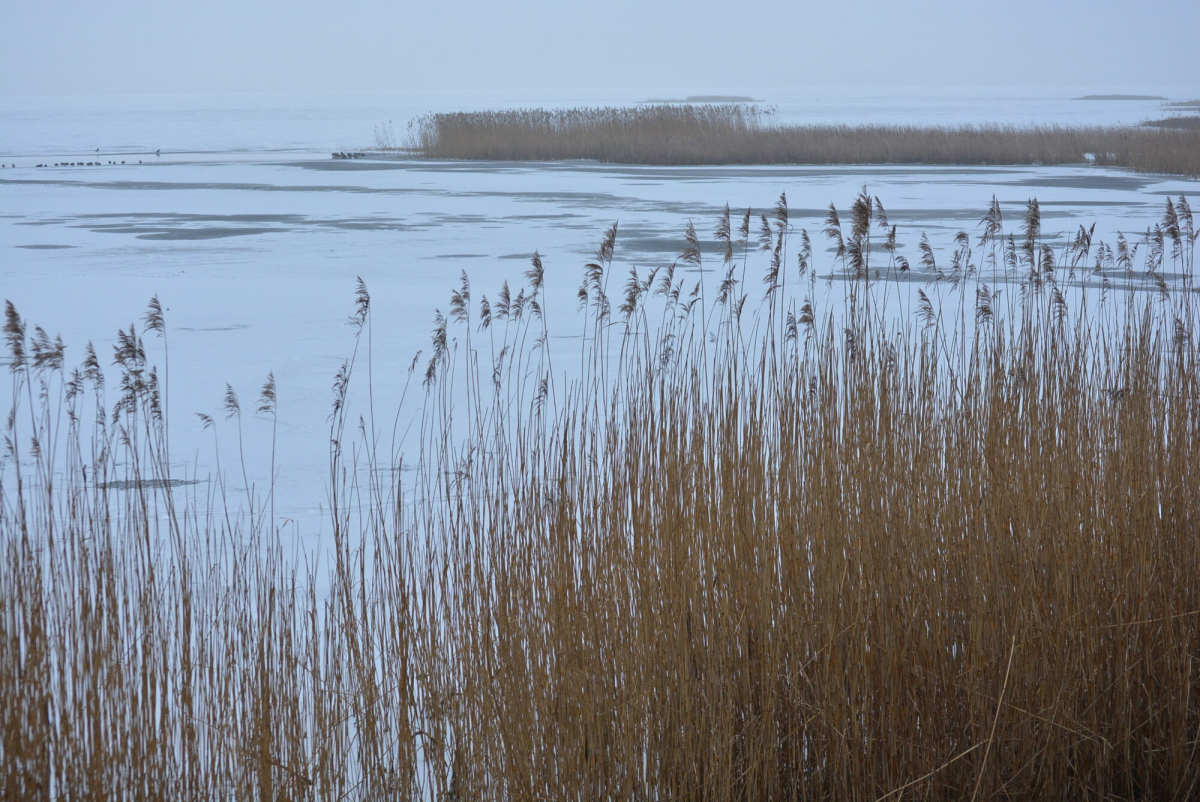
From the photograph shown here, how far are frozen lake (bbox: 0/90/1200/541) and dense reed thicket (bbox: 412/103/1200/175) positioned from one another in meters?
1.73

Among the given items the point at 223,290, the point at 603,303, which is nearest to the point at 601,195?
the point at 223,290

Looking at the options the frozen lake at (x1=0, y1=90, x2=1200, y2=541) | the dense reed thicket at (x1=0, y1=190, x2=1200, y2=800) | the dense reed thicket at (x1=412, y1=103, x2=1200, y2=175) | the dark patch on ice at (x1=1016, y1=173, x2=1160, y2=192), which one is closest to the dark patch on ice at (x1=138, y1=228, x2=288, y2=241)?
the frozen lake at (x1=0, y1=90, x2=1200, y2=541)

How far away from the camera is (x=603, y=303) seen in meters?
3.40

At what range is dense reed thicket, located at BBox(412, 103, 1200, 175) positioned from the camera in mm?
23297

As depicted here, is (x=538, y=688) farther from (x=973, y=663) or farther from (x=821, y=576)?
(x=973, y=663)

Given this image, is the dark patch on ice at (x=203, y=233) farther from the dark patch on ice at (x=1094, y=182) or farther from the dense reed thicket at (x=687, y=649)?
the dark patch on ice at (x=1094, y=182)

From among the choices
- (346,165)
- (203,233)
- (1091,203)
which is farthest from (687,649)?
(346,165)

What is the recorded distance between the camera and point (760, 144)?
25.0 metres

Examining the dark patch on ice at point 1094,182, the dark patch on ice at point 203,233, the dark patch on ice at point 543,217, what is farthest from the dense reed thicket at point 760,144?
the dark patch on ice at point 203,233

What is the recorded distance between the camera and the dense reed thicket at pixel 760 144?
2330cm

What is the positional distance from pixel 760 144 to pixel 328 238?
14576 millimetres

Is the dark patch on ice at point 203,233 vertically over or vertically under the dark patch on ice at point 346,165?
under

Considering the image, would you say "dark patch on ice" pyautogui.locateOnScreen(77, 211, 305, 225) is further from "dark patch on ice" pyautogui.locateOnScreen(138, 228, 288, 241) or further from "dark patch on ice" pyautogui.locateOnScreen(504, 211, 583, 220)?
"dark patch on ice" pyautogui.locateOnScreen(504, 211, 583, 220)

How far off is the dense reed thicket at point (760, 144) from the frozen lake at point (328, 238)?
1731 mm
